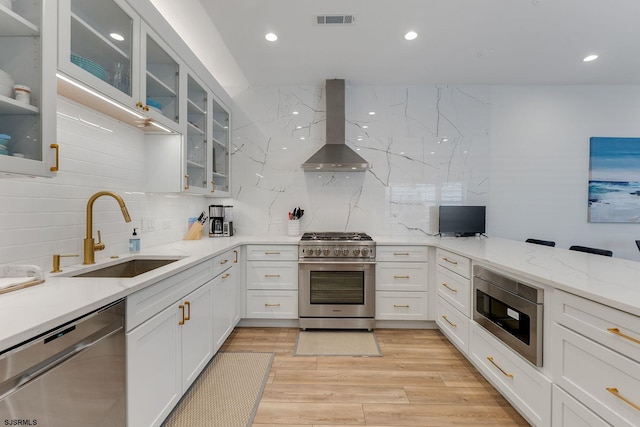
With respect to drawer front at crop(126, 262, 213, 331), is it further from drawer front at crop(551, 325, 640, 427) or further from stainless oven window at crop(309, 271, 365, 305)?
drawer front at crop(551, 325, 640, 427)

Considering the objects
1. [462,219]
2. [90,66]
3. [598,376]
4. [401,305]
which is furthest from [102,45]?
[462,219]

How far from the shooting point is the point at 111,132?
201 centimetres

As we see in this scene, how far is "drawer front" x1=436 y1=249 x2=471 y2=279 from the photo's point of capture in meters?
2.28

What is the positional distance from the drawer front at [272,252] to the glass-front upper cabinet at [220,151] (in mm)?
762

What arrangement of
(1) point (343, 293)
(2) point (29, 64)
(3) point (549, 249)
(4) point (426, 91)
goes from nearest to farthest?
(2) point (29, 64) → (3) point (549, 249) → (1) point (343, 293) → (4) point (426, 91)

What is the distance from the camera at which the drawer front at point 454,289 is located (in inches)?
88.6

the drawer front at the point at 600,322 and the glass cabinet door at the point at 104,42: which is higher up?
the glass cabinet door at the point at 104,42

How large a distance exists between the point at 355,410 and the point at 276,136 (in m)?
2.96

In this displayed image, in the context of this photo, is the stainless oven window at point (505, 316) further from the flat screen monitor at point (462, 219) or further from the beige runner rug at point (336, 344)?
the flat screen monitor at point (462, 219)

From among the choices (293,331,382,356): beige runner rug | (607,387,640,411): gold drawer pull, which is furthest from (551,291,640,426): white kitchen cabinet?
(293,331,382,356): beige runner rug

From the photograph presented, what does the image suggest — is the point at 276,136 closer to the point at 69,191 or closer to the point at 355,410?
the point at 69,191

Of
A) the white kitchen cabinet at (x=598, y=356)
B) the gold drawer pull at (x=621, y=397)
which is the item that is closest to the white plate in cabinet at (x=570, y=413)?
the white kitchen cabinet at (x=598, y=356)

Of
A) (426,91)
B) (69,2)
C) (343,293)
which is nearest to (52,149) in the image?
(69,2)

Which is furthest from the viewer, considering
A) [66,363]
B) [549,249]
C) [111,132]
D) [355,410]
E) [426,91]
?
[426,91]
